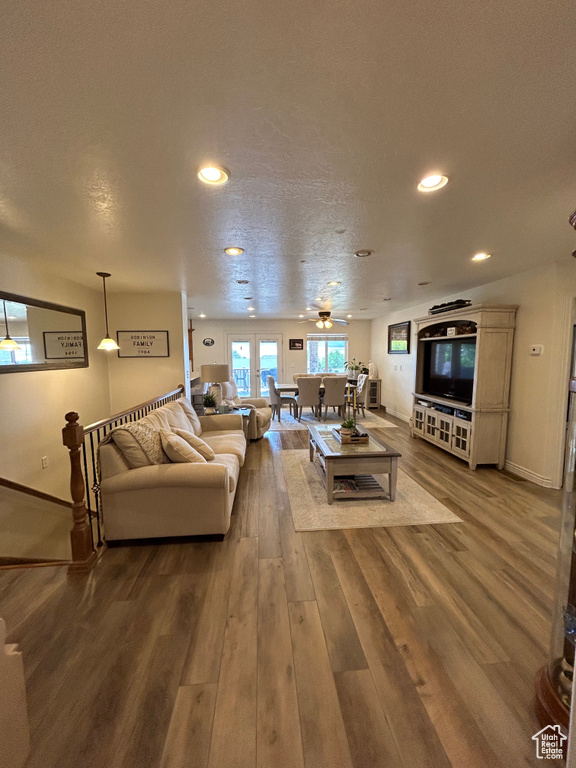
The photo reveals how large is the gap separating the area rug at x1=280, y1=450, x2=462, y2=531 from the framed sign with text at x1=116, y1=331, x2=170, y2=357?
2.74 m

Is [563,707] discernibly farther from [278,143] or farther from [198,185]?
[198,185]

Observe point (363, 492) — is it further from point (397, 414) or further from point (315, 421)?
point (397, 414)

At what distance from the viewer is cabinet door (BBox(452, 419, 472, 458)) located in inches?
156

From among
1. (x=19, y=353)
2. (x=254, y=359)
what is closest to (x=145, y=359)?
(x=19, y=353)

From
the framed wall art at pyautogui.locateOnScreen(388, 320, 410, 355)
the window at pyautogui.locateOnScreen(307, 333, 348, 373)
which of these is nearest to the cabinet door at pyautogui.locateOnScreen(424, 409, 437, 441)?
the framed wall art at pyautogui.locateOnScreen(388, 320, 410, 355)

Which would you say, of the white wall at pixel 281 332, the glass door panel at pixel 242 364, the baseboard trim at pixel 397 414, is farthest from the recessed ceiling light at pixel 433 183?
the glass door panel at pixel 242 364

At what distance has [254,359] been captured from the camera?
883cm

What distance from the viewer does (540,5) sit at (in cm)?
84

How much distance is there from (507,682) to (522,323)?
11.9 ft

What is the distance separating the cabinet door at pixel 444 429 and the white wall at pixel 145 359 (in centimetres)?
398

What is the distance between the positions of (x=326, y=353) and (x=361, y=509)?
21.3ft

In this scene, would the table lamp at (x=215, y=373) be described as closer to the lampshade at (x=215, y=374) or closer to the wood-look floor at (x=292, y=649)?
the lampshade at (x=215, y=374)

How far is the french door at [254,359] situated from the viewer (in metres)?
8.76

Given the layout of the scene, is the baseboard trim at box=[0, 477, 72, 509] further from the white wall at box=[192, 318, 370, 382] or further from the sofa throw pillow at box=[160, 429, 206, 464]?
the white wall at box=[192, 318, 370, 382]
